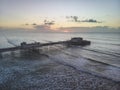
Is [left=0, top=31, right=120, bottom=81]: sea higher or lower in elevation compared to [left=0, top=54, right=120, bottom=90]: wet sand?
lower

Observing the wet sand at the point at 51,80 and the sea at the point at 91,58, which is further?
the sea at the point at 91,58

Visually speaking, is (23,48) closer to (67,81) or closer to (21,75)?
(21,75)

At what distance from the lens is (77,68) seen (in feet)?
81.4

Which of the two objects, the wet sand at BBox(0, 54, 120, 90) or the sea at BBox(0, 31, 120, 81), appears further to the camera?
the sea at BBox(0, 31, 120, 81)

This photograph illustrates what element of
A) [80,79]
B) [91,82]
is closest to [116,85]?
[91,82]

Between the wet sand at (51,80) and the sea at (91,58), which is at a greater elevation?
the wet sand at (51,80)

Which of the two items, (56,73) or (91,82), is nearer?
(91,82)

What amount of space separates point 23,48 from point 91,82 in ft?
91.0

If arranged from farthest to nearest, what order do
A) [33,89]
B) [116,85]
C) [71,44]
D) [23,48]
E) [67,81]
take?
[71,44] < [23,48] < [67,81] < [116,85] < [33,89]

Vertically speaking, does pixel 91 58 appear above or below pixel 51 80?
below

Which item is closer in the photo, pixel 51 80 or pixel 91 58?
pixel 51 80

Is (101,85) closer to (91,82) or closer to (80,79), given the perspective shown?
(91,82)

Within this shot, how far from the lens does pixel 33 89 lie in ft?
53.1

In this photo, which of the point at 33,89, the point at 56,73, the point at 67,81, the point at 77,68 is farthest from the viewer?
the point at 77,68
